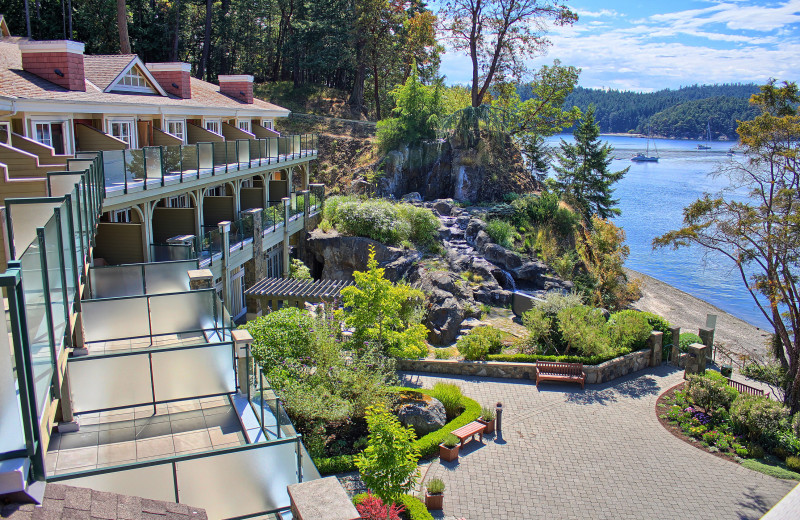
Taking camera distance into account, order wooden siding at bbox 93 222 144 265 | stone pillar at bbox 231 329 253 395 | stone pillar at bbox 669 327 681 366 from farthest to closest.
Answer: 1. stone pillar at bbox 669 327 681 366
2. wooden siding at bbox 93 222 144 265
3. stone pillar at bbox 231 329 253 395

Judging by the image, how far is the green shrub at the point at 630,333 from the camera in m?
20.5

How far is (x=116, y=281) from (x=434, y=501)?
935cm

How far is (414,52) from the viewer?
4647cm

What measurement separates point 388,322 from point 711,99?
186 m

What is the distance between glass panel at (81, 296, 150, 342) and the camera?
12141 mm

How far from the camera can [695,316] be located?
38.2 meters

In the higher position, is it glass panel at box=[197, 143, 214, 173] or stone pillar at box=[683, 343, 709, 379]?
glass panel at box=[197, 143, 214, 173]

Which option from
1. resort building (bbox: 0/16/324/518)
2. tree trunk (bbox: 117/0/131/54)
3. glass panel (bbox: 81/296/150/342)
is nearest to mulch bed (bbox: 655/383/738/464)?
resort building (bbox: 0/16/324/518)

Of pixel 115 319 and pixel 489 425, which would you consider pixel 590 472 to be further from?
pixel 115 319

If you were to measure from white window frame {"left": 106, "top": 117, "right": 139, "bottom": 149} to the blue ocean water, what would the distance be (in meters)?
18.7

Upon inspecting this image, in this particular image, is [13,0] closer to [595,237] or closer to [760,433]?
[595,237]

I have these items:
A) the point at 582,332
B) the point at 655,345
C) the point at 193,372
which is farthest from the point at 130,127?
the point at 655,345

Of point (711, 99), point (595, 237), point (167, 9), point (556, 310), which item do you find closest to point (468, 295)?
point (556, 310)

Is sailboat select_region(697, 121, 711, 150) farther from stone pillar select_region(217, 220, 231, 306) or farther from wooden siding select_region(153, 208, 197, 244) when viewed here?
wooden siding select_region(153, 208, 197, 244)
